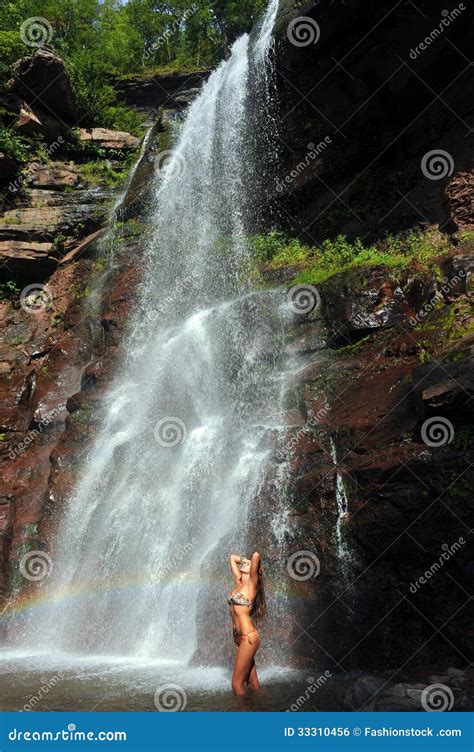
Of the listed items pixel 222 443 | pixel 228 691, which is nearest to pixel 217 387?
pixel 222 443

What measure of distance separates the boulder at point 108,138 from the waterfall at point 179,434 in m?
6.48

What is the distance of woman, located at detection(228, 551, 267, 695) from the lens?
6781 mm

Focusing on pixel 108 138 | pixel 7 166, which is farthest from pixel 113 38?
pixel 7 166

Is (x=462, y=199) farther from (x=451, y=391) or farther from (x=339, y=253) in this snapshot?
(x=451, y=391)

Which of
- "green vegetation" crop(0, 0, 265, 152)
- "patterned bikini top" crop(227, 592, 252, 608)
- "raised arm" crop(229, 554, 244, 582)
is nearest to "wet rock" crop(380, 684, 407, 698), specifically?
"patterned bikini top" crop(227, 592, 252, 608)

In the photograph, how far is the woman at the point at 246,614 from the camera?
678cm

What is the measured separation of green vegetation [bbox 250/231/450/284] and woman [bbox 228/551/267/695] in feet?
28.0

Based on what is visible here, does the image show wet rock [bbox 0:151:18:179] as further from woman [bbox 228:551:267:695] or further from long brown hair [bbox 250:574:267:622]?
long brown hair [bbox 250:574:267:622]

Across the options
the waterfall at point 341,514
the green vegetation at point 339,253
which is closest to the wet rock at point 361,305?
the green vegetation at point 339,253

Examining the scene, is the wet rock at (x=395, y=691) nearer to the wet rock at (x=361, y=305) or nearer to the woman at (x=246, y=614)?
the woman at (x=246, y=614)

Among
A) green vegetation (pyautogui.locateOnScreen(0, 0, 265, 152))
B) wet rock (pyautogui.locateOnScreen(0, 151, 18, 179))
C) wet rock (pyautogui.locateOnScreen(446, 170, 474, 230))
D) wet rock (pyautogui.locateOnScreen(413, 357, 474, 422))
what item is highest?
wet rock (pyautogui.locateOnScreen(446, 170, 474, 230))

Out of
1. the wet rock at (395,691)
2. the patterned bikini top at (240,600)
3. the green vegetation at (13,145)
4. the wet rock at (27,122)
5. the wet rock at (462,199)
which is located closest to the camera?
the wet rock at (395,691)

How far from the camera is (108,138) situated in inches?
1035

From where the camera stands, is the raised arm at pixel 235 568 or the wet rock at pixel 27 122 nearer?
the raised arm at pixel 235 568
